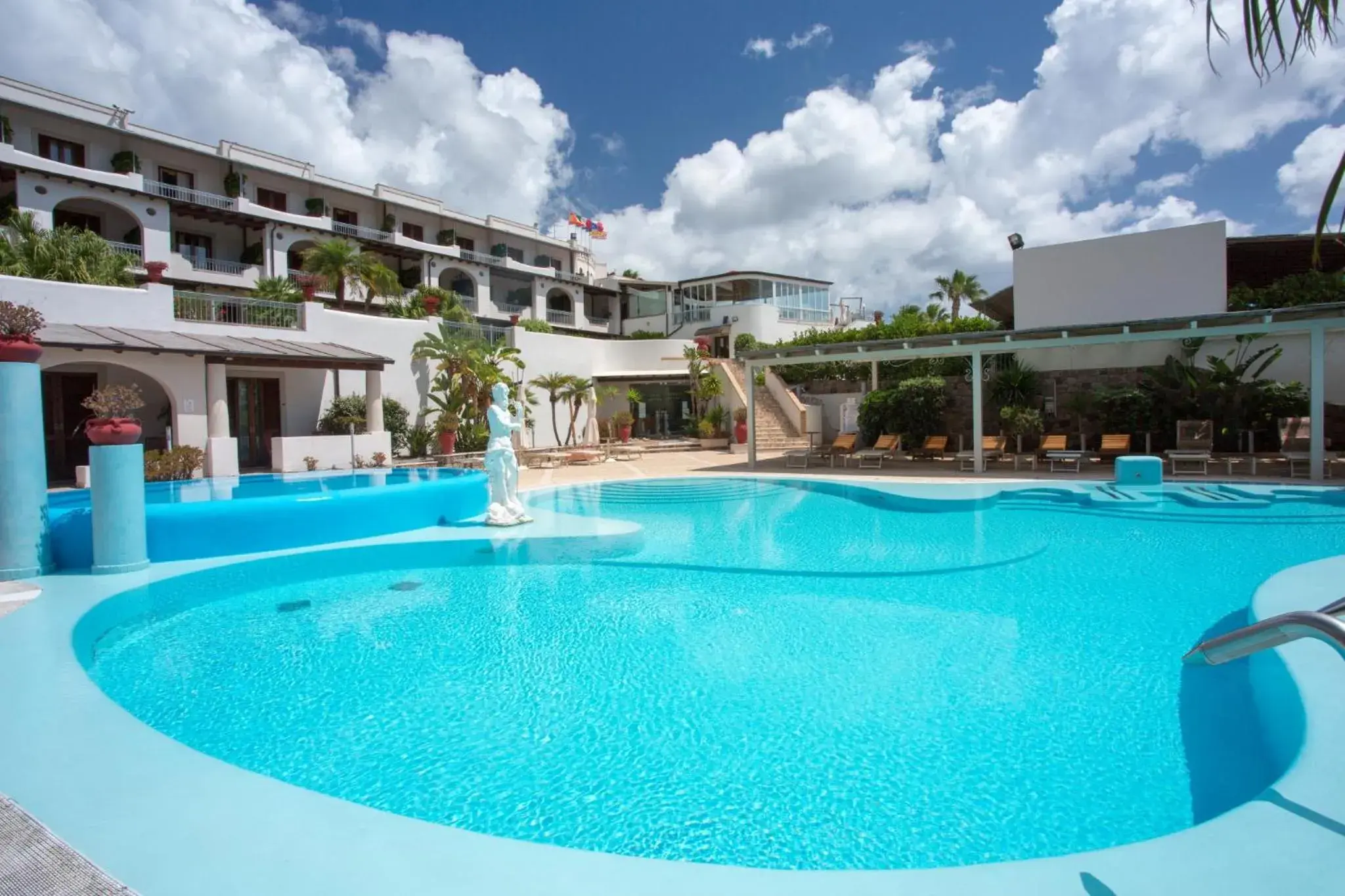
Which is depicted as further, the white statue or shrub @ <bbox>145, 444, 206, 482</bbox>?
shrub @ <bbox>145, 444, 206, 482</bbox>

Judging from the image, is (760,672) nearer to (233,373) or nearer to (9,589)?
(9,589)

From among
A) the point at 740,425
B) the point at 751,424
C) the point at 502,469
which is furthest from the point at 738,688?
the point at 740,425

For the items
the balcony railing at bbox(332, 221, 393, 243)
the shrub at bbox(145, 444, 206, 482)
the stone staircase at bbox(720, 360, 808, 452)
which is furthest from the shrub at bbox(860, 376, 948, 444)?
the balcony railing at bbox(332, 221, 393, 243)

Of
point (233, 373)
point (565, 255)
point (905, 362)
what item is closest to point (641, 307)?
→ point (565, 255)

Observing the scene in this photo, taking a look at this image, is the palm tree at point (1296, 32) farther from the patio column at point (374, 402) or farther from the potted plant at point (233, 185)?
the potted plant at point (233, 185)

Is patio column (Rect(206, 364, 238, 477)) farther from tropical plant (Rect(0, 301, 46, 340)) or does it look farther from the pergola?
the pergola

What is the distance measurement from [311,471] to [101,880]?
1582cm

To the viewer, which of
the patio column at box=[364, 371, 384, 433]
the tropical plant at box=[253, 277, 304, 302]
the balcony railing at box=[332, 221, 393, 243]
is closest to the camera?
the patio column at box=[364, 371, 384, 433]

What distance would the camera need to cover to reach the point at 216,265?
30078 millimetres

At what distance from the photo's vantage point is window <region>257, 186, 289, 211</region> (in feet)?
107

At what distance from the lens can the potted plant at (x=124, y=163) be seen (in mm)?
27141

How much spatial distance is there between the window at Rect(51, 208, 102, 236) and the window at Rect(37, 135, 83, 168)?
1.75 metres

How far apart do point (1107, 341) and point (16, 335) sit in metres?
18.6

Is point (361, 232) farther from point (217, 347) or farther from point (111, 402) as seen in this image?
point (111, 402)
